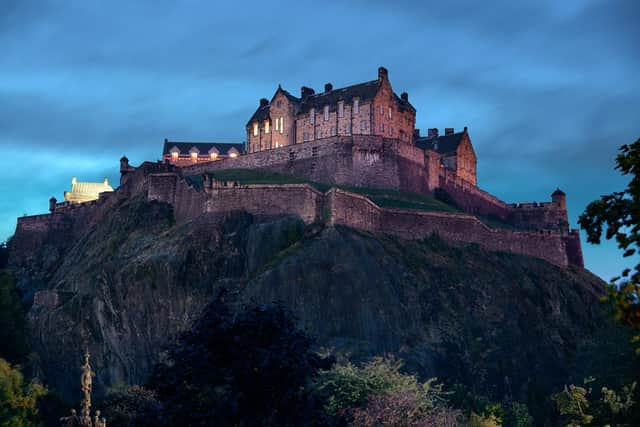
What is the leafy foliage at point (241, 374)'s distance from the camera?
2491 centimetres

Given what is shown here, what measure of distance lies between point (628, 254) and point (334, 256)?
2226 inches

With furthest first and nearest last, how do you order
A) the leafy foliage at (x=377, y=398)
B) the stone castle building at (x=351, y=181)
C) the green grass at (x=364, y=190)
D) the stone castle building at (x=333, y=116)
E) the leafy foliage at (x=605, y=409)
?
the stone castle building at (x=333, y=116) → the green grass at (x=364, y=190) → the stone castle building at (x=351, y=181) → the leafy foliage at (x=605, y=409) → the leafy foliage at (x=377, y=398)

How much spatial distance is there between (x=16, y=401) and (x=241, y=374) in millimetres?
36499

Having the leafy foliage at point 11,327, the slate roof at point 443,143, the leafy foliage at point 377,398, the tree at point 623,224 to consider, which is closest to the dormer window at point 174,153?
the leafy foliage at point 11,327

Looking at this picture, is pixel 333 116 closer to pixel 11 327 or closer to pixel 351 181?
pixel 351 181

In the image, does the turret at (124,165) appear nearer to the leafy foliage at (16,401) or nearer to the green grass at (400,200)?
the green grass at (400,200)

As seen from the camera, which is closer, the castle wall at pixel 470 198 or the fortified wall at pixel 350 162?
the fortified wall at pixel 350 162

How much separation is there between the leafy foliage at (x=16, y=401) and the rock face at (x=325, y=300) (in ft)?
45.3

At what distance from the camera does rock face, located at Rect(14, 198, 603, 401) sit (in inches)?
2667

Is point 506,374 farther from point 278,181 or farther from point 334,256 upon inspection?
point 278,181

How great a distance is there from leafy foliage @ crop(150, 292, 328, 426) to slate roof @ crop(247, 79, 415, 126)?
247 ft

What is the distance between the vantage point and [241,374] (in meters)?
25.2

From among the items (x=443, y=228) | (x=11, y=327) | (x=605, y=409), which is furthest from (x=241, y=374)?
(x=11, y=327)

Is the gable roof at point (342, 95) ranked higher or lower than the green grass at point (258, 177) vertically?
higher
